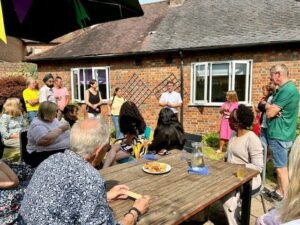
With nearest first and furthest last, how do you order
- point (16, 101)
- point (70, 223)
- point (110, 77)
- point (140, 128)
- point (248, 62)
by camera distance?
1. point (70, 223)
2. point (140, 128)
3. point (16, 101)
4. point (248, 62)
5. point (110, 77)

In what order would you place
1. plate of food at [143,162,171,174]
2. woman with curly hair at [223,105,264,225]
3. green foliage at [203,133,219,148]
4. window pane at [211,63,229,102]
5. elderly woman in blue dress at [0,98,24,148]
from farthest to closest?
window pane at [211,63,229,102] → green foliage at [203,133,219,148] → elderly woman in blue dress at [0,98,24,148] → woman with curly hair at [223,105,264,225] → plate of food at [143,162,171,174]

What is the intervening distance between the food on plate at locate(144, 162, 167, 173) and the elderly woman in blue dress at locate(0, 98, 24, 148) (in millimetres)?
3709

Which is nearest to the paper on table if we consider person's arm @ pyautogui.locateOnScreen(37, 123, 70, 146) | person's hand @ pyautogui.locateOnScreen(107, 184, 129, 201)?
person's hand @ pyautogui.locateOnScreen(107, 184, 129, 201)

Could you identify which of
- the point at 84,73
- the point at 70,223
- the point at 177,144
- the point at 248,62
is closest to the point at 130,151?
the point at 177,144

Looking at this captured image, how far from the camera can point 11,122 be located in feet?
19.8

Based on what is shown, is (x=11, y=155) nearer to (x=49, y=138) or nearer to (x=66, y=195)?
(x=49, y=138)

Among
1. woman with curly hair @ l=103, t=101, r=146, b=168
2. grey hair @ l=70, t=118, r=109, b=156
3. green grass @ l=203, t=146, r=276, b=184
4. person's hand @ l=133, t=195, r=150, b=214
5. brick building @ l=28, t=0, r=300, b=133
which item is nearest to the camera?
grey hair @ l=70, t=118, r=109, b=156

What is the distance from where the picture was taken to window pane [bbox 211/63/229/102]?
9.18 metres

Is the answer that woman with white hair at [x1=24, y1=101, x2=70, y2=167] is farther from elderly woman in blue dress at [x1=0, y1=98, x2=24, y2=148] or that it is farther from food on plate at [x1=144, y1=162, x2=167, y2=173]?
elderly woman in blue dress at [x1=0, y1=98, x2=24, y2=148]

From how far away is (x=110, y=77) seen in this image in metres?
11.4

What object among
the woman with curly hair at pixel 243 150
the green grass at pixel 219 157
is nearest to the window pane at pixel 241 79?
the green grass at pixel 219 157

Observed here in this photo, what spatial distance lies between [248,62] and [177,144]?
603 cm

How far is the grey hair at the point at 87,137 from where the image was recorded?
6.37ft

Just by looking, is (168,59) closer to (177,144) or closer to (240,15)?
(240,15)
